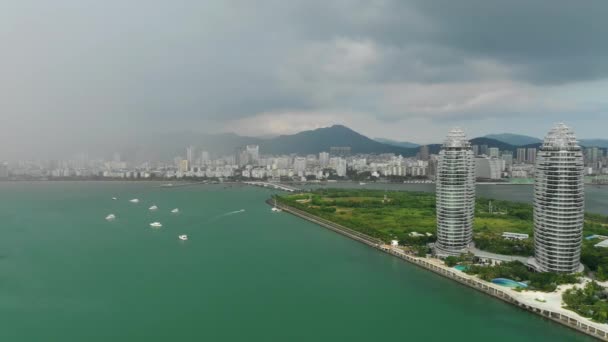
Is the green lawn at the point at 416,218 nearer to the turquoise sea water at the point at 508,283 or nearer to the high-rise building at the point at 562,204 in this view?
the high-rise building at the point at 562,204

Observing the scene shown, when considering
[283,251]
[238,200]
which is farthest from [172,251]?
[238,200]

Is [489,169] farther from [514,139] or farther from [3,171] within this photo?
[514,139]

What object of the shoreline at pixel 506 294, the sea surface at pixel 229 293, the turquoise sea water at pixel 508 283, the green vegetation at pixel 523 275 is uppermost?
the green vegetation at pixel 523 275

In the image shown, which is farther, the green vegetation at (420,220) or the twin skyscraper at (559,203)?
the green vegetation at (420,220)

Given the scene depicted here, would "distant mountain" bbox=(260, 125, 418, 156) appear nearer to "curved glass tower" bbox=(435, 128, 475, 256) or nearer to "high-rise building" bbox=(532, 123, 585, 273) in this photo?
"curved glass tower" bbox=(435, 128, 475, 256)

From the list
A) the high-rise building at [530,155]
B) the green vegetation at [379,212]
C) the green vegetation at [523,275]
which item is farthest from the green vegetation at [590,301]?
the high-rise building at [530,155]

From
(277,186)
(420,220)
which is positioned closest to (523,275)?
(420,220)

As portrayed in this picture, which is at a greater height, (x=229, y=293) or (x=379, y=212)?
(x=379, y=212)

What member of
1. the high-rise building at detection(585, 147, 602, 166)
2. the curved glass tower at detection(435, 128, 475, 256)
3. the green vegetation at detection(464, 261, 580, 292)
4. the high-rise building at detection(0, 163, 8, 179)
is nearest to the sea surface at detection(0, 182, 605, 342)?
Answer: the green vegetation at detection(464, 261, 580, 292)
